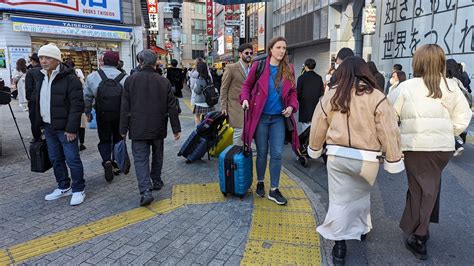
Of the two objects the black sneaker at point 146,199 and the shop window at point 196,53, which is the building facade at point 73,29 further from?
the shop window at point 196,53

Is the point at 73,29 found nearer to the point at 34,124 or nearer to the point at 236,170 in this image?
the point at 34,124

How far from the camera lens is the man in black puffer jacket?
3986mm

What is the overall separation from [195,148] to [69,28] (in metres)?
14.5

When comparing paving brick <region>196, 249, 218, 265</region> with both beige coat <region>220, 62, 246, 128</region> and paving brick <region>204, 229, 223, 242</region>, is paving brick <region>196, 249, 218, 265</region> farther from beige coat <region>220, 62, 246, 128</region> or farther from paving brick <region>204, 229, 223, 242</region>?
beige coat <region>220, 62, 246, 128</region>

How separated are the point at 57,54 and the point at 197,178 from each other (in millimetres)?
2381

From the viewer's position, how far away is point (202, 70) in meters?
7.53

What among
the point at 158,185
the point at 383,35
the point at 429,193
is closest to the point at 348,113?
the point at 429,193

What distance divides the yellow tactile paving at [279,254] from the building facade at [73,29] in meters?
16.6

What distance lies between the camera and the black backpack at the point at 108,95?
465 centimetres

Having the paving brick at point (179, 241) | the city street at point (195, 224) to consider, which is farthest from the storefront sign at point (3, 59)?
the paving brick at point (179, 241)

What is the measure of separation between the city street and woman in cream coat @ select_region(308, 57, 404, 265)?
0.55 metres

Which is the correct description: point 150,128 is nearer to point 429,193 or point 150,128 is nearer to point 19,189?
point 19,189

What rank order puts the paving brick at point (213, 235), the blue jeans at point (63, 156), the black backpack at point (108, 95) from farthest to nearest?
the black backpack at point (108, 95) → the blue jeans at point (63, 156) → the paving brick at point (213, 235)

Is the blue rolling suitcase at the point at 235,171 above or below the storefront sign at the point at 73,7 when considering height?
below
